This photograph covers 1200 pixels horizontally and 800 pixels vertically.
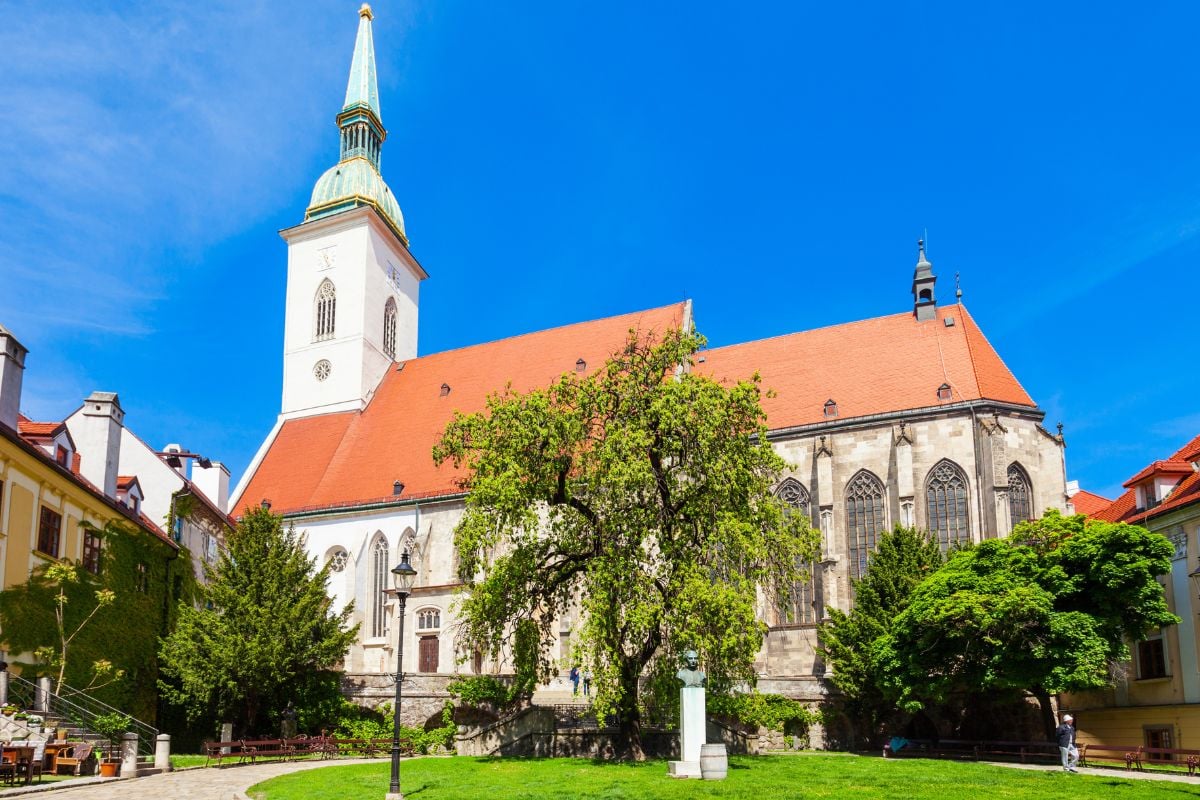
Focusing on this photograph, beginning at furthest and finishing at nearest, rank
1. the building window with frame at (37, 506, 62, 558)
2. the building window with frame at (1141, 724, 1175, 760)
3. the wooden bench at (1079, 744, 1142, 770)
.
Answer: the building window with frame at (1141, 724, 1175, 760) < the building window with frame at (37, 506, 62, 558) < the wooden bench at (1079, 744, 1142, 770)

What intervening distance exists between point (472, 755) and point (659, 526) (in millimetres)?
9945

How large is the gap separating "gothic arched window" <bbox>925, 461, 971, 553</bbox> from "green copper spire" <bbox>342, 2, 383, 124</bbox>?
36117mm

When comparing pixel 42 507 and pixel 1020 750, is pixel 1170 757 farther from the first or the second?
pixel 42 507

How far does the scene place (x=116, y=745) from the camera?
75.0ft

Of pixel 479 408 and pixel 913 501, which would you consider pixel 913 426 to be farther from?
pixel 479 408

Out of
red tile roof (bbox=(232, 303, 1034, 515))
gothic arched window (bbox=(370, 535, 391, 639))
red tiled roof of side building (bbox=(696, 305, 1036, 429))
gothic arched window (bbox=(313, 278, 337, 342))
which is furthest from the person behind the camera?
gothic arched window (bbox=(313, 278, 337, 342))

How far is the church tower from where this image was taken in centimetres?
5203

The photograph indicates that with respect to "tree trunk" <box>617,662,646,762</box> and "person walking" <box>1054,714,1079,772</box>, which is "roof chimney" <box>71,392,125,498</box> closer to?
"tree trunk" <box>617,662,646,762</box>

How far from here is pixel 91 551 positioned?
27000mm

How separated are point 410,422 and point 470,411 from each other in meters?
3.47

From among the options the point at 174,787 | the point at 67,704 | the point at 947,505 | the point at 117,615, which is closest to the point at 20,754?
the point at 174,787

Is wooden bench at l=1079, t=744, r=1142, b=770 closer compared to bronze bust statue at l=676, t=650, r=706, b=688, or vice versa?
bronze bust statue at l=676, t=650, r=706, b=688

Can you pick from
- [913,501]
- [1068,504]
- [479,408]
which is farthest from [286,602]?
[1068,504]

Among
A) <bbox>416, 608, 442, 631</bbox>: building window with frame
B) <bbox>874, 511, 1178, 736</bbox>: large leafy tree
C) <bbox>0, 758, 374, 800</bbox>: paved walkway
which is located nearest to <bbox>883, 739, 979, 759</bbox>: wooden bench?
<bbox>874, 511, 1178, 736</bbox>: large leafy tree
